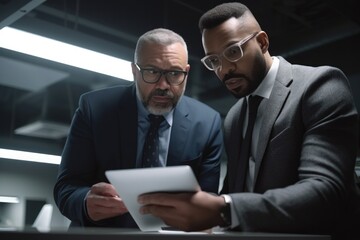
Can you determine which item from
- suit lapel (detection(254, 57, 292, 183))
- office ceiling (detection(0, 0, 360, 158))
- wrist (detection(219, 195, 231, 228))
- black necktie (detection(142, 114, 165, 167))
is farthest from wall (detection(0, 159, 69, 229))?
wrist (detection(219, 195, 231, 228))

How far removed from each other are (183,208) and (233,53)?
76cm

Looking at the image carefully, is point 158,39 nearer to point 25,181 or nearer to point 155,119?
point 155,119

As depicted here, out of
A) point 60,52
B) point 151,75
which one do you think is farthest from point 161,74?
point 60,52

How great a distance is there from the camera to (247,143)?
4.81ft

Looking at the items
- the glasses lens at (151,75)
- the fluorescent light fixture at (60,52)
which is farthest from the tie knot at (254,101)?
the fluorescent light fixture at (60,52)

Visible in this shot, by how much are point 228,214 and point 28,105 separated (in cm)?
747

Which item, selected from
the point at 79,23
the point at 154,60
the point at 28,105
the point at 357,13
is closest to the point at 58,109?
the point at 28,105

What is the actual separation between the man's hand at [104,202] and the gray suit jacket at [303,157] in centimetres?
42

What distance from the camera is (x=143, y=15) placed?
4680mm

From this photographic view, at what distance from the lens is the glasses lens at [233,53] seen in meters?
1.47

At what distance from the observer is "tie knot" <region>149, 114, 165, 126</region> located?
1782 mm

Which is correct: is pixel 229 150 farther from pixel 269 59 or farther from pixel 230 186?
pixel 269 59

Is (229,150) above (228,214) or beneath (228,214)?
above

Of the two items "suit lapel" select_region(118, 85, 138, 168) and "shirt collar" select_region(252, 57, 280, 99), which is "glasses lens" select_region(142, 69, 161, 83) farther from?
"shirt collar" select_region(252, 57, 280, 99)
